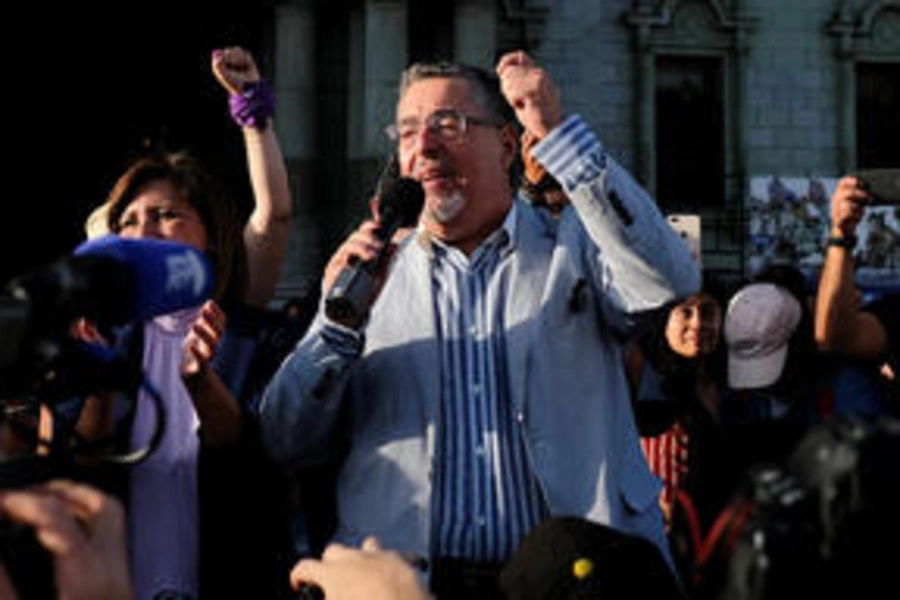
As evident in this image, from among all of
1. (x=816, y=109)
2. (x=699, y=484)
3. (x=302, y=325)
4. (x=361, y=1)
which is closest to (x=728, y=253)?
(x=816, y=109)

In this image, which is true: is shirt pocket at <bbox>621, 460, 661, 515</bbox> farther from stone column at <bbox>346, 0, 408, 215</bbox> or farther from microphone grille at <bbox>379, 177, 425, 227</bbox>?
stone column at <bbox>346, 0, 408, 215</bbox>

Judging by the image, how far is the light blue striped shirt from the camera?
2.47 metres

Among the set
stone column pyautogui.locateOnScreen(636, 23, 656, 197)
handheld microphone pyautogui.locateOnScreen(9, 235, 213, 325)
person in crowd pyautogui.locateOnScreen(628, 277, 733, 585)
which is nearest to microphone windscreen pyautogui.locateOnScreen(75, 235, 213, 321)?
handheld microphone pyautogui.locateOnScreen(9, 235, 213, 325)

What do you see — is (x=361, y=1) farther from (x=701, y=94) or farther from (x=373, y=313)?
(x=373, y=313)

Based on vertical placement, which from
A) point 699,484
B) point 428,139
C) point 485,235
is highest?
point 428,139

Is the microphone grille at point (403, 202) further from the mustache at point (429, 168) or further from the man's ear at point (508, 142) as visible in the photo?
the man's ear at point (508, 142)

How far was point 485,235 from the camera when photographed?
2756mm

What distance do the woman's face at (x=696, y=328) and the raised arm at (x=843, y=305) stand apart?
1.39 feet

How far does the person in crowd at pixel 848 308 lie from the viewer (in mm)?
3330

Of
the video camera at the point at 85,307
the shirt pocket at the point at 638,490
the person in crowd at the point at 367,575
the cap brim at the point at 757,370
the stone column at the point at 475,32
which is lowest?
the shirt pocket at the point at 638,490

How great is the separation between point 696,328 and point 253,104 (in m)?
1.69

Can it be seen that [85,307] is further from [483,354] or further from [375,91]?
[375,91]

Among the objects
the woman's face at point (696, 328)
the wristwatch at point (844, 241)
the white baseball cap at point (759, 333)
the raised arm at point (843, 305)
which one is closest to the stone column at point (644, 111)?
the woman's face at point (696, 328)

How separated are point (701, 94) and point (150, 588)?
56.3 feet
